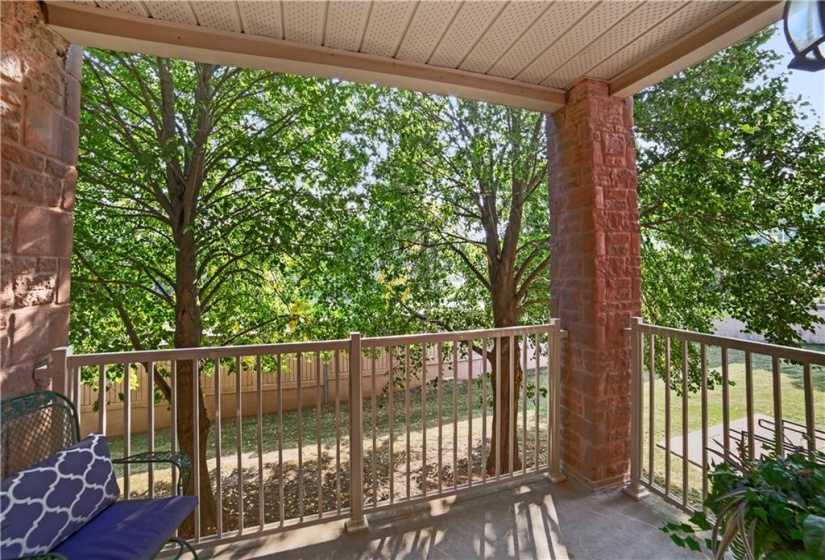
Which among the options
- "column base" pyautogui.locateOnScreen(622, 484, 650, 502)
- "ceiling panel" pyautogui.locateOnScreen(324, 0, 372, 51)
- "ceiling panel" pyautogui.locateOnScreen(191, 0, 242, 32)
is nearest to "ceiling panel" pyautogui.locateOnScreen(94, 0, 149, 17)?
"ceiling panel" pyautogui.locateOnScreen(191, 0, 242, 32)

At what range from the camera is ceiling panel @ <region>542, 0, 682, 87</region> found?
5.77 ft

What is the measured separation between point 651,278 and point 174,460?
16.9ft

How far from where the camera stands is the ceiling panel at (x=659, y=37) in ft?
5.81

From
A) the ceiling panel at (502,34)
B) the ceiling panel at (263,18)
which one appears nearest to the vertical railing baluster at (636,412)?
the ceiling panel at (502,34)

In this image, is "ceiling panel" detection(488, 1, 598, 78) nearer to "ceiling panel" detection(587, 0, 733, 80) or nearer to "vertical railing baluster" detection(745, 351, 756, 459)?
"ceiling panel" detection(587, 0, 733, 80)

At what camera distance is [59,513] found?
49.6 inches

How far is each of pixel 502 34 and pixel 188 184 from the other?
3116 millimetres

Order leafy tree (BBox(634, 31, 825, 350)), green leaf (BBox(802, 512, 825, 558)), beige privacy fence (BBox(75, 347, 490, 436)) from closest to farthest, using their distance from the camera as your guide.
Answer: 1. green leaf (BBox(802, 512, 825, 558))
2. leafy tree (BBox(634, 31, 825, 350))
3. beige privacy fence (BBox(75, 347, 490, 436))

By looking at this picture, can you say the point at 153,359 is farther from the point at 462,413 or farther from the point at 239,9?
the point at 462,413

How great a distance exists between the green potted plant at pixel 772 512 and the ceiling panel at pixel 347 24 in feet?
7.75

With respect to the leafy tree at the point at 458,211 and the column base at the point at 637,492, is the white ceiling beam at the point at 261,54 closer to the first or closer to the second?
the leafy tree at the point at 458,211

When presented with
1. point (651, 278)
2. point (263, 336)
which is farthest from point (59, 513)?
point (651, 278)

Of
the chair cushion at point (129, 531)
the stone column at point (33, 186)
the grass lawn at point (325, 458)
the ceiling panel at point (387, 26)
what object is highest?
the ceiling panel at point (387, 26)

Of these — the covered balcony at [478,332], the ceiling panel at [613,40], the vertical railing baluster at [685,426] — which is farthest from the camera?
the vertical railing baluster at [685,426]
